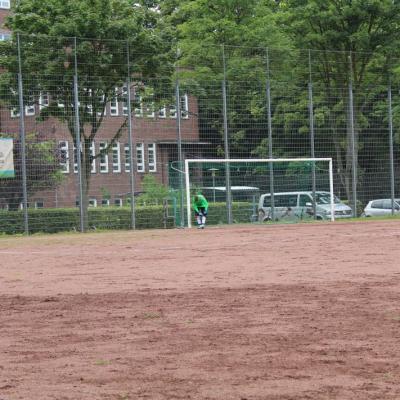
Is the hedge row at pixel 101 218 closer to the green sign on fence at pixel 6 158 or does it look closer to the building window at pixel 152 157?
the green sign on fence at pixel 6 158

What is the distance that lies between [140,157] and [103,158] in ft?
9.22

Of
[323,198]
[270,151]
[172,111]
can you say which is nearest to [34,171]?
[172,111]

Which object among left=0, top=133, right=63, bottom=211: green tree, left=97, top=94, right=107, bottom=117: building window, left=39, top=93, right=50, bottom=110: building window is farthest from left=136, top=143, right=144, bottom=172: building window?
left=39, top=93, right=50, bottom=110: building window

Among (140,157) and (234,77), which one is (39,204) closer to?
(140,157)

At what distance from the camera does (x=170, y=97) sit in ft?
131

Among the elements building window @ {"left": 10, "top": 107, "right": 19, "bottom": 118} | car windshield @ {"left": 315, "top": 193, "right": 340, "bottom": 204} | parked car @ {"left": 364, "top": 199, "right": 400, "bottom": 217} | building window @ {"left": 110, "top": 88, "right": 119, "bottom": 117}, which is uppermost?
building window @ {"left": 110, "top": 88, "right": 119, "bottom": 117}

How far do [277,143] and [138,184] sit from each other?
6.25m

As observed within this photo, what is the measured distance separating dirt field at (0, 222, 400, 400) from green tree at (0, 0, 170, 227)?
56.5ft

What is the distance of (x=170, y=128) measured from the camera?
39.8 metres

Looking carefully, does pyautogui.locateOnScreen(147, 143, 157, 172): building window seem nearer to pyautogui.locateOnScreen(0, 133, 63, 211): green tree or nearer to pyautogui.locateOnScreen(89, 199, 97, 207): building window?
pyautogui.locateOnScreen(89, 199, 97, 207): building window

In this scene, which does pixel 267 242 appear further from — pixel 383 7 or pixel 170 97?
pixel 383 7

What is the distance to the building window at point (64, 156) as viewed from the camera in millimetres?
37219

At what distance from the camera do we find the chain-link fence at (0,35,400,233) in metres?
36.6

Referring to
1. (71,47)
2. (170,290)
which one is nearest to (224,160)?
(71,47)
